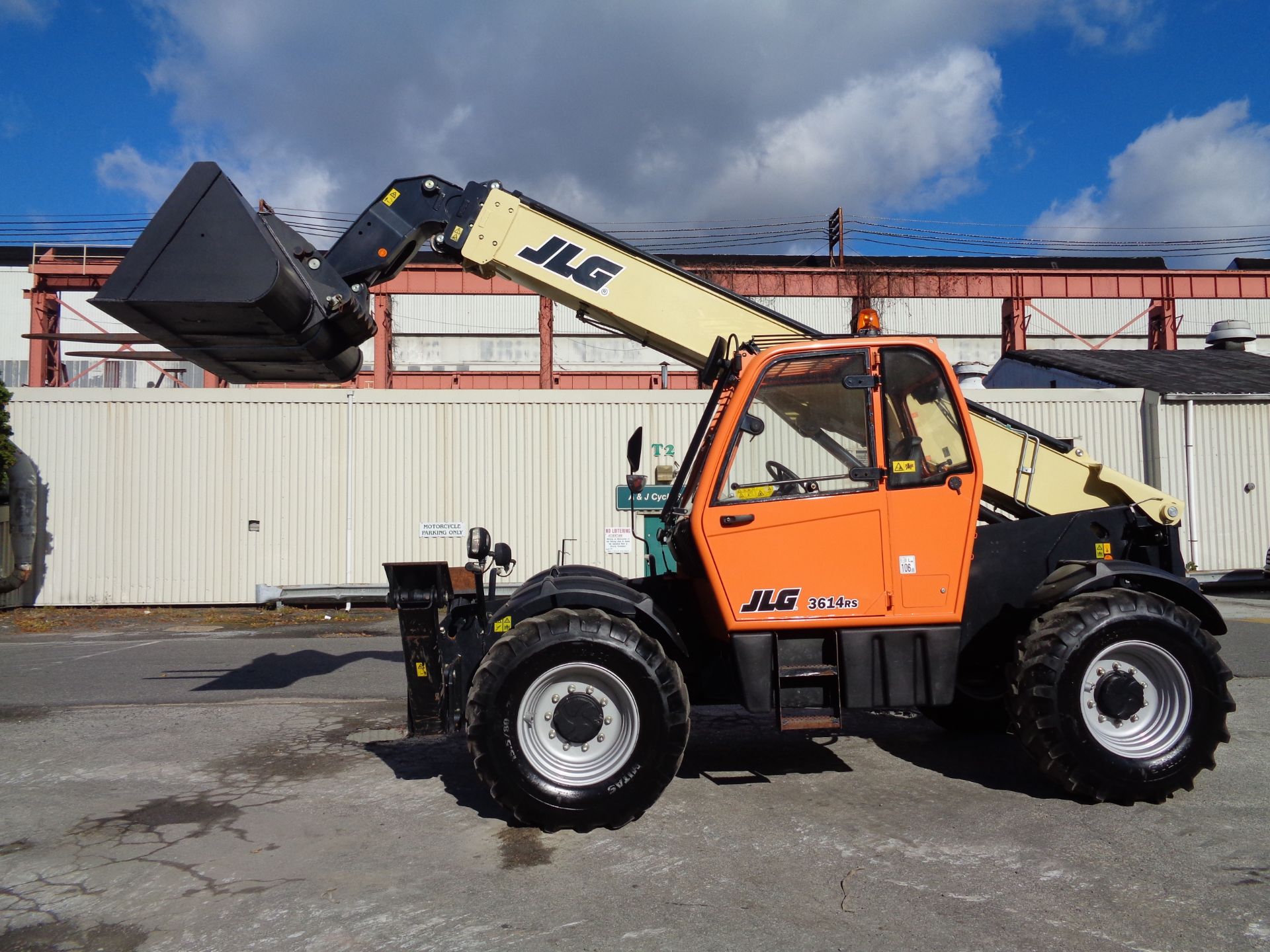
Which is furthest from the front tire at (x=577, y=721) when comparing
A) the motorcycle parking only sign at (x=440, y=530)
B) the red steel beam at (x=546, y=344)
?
the red steel beam at (x=546, y=344)

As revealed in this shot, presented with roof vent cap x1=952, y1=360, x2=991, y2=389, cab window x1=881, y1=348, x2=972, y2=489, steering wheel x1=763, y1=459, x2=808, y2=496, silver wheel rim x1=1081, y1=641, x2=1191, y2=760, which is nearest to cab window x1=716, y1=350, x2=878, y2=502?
steering wheel x1=763, y1=459, x2=808, y2=496

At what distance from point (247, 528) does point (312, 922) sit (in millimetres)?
13116

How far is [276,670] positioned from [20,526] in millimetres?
8507

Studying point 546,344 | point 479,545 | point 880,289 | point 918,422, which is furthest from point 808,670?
point 880,289

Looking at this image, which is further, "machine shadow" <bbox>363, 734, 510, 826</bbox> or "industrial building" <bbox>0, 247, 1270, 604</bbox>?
"industrial building" <bbox>0, 247, 1270, 604</bbox>

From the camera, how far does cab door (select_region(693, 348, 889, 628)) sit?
4609mm

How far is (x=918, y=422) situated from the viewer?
477cm

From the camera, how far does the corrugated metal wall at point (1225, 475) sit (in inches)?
637

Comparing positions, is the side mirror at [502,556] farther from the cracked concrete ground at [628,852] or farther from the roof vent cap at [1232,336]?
the roof vent cap at [1232,336]

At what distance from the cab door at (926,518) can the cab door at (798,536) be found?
0.09 meters

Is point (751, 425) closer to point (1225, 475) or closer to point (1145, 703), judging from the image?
point (1145, 703)

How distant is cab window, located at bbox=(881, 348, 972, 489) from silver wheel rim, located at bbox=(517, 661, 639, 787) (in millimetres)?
1790

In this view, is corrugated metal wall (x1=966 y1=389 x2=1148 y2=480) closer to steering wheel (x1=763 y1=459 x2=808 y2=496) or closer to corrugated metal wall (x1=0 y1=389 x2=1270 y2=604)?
corrugated metal wall (x1=0 y1=389 x2=1270 y2=604)

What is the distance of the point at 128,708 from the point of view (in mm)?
7176
